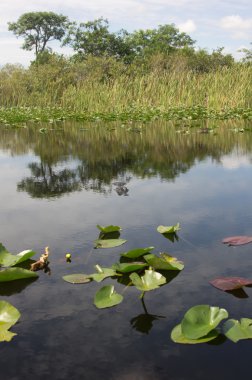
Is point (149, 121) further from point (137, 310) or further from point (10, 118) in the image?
point (137, 310)

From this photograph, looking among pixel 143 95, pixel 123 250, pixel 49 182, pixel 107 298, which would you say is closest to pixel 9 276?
pixel 107 298

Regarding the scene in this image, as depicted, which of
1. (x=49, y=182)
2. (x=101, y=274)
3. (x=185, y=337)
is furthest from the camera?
(x=49, y=182)

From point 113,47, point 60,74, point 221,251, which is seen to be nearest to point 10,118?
point 60,74

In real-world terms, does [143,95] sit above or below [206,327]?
above

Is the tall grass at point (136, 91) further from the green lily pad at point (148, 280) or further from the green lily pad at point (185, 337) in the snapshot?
the green lily pad at point (185, 337)

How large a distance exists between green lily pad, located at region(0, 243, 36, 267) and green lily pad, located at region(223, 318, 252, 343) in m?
1.13

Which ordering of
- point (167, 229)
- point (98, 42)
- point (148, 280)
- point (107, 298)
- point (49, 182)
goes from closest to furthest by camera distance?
point (107, 298) → point (148, 280) → point (167, 229) → point (49, 182) → point (98, 42)

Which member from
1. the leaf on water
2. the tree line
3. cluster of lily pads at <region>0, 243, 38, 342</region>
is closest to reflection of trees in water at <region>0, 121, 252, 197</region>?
cluster of lily pads at <region>0, 243, 38, 342</region>

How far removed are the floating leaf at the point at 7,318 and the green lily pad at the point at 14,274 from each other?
13.1 inches

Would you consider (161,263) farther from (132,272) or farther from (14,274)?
(14,274)

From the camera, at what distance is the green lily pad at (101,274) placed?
2.23m

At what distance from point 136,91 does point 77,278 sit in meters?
14.0

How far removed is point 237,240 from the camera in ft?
8.71

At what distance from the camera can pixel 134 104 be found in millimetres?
15336
